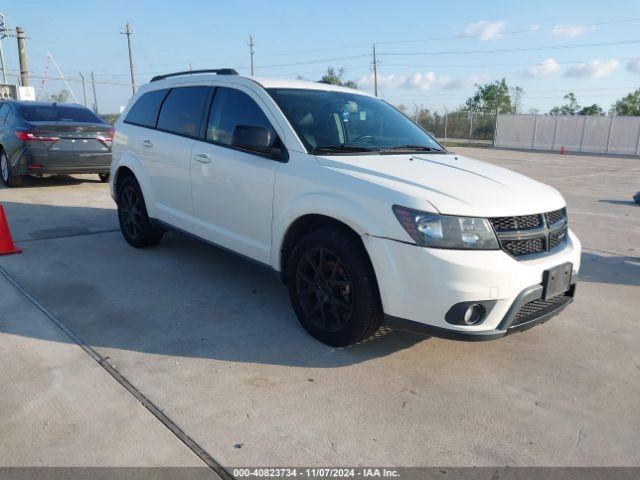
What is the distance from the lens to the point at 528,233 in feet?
10.7

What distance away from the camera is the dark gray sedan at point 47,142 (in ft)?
30.6

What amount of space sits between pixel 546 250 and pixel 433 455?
1554 millimetres

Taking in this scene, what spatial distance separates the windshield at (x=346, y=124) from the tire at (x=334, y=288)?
0.75 m

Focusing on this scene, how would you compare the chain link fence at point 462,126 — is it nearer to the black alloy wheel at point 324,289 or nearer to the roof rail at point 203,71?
the roof rail at point 203,71

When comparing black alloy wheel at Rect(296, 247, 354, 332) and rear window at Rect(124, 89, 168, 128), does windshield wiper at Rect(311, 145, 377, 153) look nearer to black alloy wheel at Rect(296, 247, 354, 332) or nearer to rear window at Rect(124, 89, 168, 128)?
black alloy wheel at Rect(296, 247, 354, 332)

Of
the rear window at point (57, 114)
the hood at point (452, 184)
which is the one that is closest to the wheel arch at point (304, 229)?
the hood at point (452, 184)

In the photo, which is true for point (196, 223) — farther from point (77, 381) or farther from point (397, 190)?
point (397, 190)

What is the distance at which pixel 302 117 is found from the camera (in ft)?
13.4

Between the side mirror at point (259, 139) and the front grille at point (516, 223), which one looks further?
the side mirror at point (259, 139)

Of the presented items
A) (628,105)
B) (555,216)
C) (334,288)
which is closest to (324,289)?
(334,288)

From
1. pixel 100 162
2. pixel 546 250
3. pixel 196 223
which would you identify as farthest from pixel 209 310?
pixel 100 162

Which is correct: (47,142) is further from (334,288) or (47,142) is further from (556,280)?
(556,280)

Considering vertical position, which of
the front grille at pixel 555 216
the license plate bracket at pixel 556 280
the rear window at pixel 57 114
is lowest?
the license plate bracket at pixel 556 280

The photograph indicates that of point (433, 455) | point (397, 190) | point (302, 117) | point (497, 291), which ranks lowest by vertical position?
point (433, 455)
